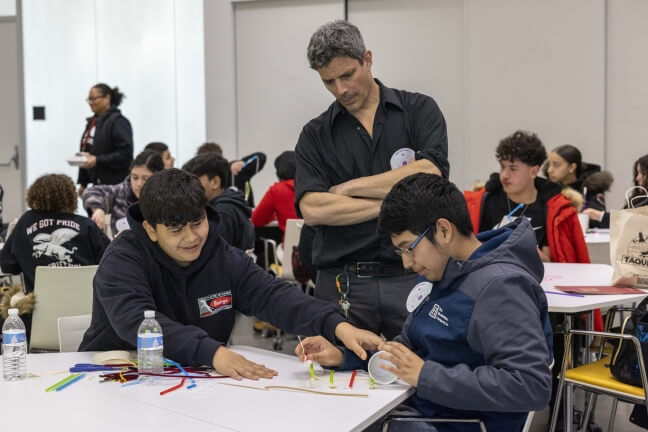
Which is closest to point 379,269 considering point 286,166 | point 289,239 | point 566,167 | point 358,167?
point 358,167

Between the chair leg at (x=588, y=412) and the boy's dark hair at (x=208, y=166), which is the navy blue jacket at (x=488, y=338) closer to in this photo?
the chair leg at (x=588, y=412)

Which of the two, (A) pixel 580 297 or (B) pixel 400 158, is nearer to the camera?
(B) pixel 400 158

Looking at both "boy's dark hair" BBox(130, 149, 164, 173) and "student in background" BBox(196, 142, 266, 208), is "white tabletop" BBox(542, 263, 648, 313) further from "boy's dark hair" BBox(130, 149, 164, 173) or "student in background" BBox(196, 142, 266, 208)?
"student in background" BBox(196, 142, 266, 208)

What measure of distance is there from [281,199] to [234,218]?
59.5 inches

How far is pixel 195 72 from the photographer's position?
8922mm

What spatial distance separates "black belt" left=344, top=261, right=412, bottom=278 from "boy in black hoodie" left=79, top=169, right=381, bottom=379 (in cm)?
25

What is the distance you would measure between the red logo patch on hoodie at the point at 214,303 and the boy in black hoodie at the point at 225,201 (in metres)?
1.95

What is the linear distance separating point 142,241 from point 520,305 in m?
1.15

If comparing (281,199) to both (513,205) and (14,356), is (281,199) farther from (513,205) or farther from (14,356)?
(14,356)

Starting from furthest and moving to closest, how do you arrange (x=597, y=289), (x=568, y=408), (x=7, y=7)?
(x=7, y=7) → (x=597, y=289) → (x=568, y=408)

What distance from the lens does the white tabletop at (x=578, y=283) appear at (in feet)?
9.71

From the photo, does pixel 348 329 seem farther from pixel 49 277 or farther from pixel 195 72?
pixel 195 72

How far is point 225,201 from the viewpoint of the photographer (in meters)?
4.42

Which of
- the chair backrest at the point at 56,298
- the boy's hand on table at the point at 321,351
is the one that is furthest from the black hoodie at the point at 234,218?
the boy's hand on table at the point at 321,351
